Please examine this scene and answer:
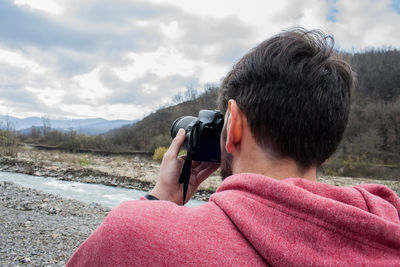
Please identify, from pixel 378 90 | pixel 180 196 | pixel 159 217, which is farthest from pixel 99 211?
pixel 378 90

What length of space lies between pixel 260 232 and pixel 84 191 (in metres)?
12.0

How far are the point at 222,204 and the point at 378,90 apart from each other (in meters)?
51.8

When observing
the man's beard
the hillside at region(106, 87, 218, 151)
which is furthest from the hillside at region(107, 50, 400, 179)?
the man's beard

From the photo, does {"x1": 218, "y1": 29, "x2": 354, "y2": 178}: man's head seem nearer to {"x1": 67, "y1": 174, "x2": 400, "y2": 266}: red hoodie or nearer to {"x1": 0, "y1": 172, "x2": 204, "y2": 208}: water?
{"x1": 67, "y1": 174, "x2": 400, "y2": 266}: red hoodie

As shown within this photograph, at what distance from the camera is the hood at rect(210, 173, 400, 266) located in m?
0.62

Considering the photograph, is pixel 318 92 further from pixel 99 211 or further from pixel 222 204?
pixel 99 211

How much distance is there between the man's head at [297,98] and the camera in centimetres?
82

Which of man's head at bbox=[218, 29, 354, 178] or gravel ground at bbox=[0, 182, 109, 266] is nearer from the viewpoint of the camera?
man's head at bbox=[218, 29, 354, 178]

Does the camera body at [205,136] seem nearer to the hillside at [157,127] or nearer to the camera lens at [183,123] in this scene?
the camera lens at [183,123]

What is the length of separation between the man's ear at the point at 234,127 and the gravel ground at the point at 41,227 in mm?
4040

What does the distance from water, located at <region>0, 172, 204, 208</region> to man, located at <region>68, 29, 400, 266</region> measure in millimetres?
9577

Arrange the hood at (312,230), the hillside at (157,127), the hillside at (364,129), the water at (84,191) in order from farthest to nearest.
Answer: the hillside at (157,127) < the hillside at (364,129) < the water at (84,191) < the hood at (312,230)

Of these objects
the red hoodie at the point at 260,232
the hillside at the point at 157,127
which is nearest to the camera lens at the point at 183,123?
the red hoodie at the point at 260,232

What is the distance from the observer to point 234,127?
89 centimetres
